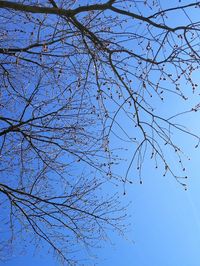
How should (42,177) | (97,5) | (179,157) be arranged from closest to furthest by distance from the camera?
(97,5)
(179,157)
(42,177)

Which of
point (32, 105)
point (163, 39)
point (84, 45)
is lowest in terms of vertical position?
point (163, 39)

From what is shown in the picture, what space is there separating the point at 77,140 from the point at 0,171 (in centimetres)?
150

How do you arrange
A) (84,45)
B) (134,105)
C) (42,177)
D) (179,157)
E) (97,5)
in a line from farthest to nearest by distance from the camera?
(42,177) → (84,45) → (134,105) → (179,157) → (97,5)

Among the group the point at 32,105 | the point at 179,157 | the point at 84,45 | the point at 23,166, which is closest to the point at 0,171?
the point at 23,166

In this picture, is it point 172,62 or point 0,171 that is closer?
point 172,62

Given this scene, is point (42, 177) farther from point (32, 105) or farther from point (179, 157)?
point (179, 157)

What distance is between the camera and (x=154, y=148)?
4352mm

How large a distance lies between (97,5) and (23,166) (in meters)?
3.59

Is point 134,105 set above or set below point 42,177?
below

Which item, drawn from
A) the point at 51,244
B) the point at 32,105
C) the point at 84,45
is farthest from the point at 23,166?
the point at 84,45

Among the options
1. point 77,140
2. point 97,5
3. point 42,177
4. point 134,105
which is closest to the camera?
point 97,5

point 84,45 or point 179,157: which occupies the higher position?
point 84,45

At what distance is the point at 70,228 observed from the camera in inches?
277

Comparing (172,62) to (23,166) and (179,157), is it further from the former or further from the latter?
(23,166)
